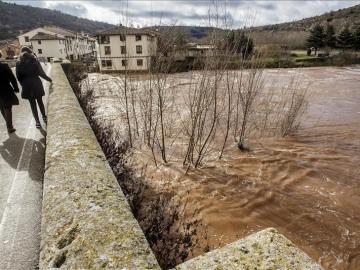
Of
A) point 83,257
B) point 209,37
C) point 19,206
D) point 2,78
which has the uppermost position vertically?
point 209,37

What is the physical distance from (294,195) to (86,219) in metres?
4.70

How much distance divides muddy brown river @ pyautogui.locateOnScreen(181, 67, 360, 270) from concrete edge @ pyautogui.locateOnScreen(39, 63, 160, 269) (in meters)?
2.41

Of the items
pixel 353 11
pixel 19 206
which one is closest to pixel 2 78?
pixel 19 206

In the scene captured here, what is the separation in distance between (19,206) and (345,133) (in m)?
10.5

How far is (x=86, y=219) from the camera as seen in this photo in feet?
5.98

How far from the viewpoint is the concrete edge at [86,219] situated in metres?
1.53

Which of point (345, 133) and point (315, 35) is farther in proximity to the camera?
point (315, 35)

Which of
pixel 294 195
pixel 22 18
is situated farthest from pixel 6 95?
pixel 22 18

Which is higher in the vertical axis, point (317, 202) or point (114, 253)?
point (114, 253)

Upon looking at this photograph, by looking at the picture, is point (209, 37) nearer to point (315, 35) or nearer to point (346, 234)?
point (346, 234)

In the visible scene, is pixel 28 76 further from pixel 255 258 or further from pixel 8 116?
pixel 255 258

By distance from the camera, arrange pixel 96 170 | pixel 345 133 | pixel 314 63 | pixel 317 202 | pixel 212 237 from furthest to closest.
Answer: pixel 314 63, pixel 345 133, pixel 317 202, pixel 212 237, pixel 96 170

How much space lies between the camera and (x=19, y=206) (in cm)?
305

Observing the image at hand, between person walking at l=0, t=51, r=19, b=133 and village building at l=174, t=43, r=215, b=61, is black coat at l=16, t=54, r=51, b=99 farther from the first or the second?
village building at l=174, t=43, r=215, b=61
